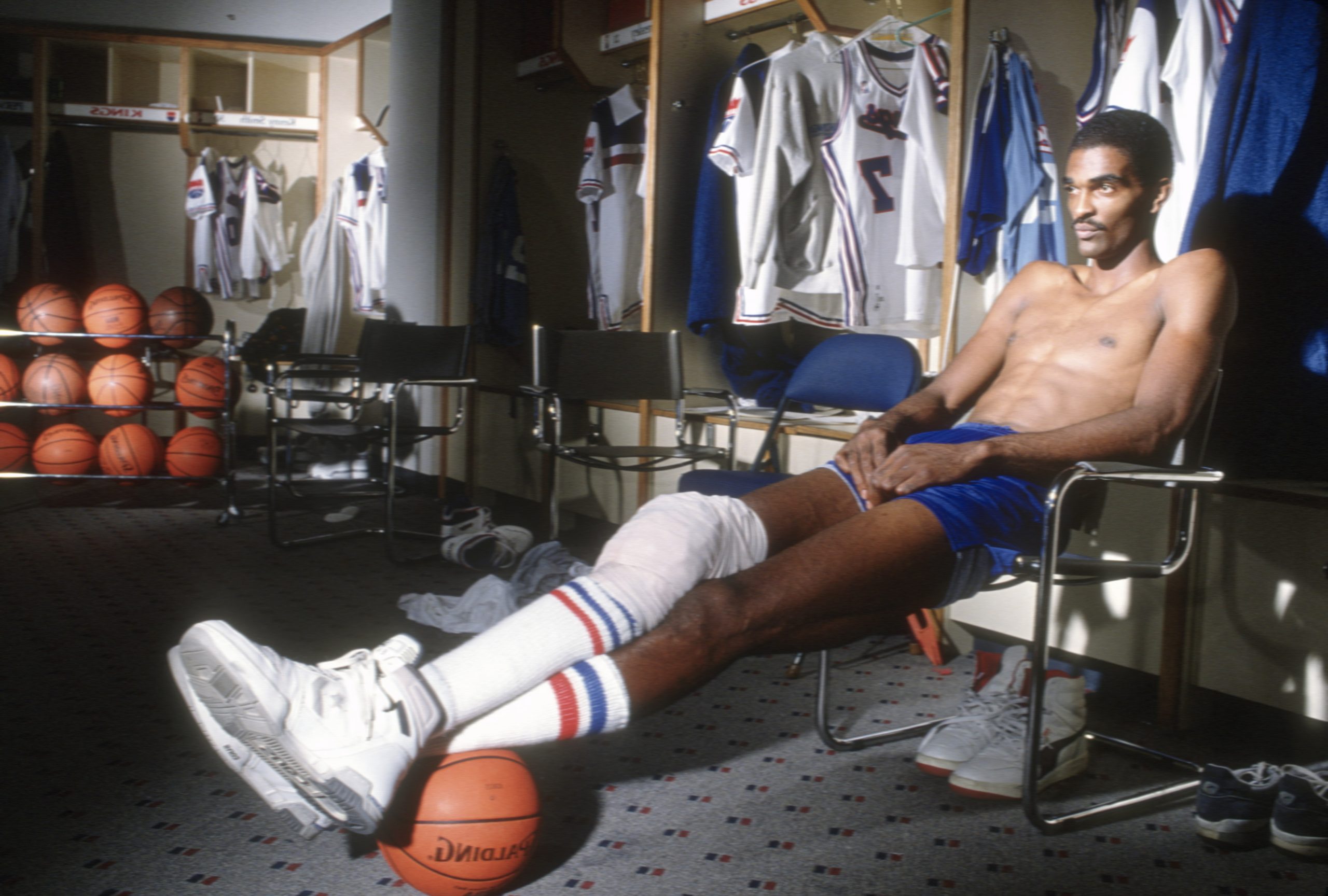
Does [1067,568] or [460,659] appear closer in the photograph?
[460,659]

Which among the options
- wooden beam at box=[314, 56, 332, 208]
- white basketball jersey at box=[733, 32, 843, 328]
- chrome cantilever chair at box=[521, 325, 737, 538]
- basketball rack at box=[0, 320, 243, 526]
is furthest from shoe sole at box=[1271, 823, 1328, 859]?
wooden beam at box=[314, 56, 332, 208]

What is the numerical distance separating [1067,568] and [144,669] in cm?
186

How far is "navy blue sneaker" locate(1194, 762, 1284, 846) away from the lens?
4.67ft

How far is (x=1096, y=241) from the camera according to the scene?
1.73 metres

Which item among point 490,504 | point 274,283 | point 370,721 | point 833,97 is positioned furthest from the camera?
point 274,283

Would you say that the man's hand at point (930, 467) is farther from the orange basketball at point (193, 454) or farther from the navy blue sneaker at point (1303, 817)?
the orange basketball at point (193, 454)

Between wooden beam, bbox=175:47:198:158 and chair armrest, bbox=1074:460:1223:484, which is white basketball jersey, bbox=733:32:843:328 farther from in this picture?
wooden beam, bbox=175:47:198:158

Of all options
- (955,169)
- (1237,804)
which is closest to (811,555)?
(1237,804)

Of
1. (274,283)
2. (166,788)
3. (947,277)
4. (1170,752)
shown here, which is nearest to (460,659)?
(166,788)

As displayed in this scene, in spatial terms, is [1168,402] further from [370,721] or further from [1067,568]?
[370,721]

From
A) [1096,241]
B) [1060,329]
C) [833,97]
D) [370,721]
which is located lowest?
[370,721]

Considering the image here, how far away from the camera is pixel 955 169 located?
2445 mm

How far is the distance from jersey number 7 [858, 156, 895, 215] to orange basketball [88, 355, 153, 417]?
3.22 meters

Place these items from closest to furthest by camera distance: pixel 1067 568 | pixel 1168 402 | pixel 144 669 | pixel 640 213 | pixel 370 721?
pixel 370 721
pixel 1067 568
pixel 1168 402
pixel 144 669
pixel 640 213
